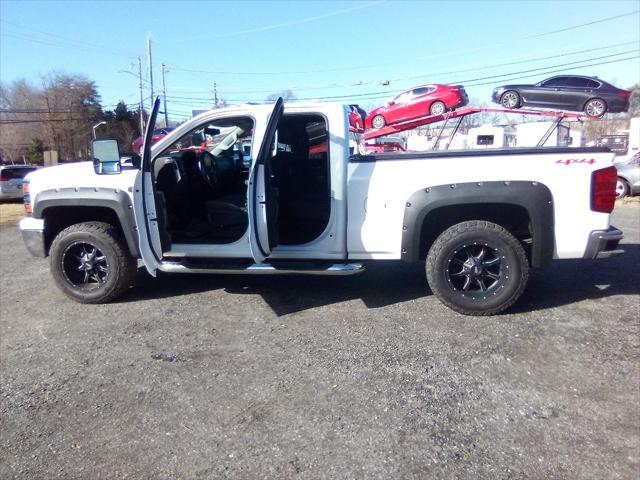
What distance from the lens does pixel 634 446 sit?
241 cm

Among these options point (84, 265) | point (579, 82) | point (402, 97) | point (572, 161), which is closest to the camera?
point (572, 161)

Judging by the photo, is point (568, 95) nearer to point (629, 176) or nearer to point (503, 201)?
point (503, 201)

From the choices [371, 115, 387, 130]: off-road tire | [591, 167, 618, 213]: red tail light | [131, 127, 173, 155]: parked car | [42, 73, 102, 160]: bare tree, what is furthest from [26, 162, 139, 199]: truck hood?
[42, 73, 102, 160]: bare tree

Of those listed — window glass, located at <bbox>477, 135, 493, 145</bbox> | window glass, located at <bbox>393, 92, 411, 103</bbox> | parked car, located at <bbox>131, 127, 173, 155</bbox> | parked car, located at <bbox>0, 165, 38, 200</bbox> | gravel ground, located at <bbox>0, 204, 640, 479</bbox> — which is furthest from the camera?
parked car, located at <bbox>0, 165, 38, 200</bbox>

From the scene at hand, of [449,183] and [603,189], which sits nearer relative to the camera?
[603,189]

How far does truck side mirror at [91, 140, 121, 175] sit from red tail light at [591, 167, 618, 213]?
4.27 meters

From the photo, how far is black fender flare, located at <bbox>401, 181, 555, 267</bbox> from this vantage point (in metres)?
3.94

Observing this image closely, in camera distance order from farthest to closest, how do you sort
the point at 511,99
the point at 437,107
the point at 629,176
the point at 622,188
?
the point at 622,188
the point at 629,176
the point at 437,107
the point at 511,99

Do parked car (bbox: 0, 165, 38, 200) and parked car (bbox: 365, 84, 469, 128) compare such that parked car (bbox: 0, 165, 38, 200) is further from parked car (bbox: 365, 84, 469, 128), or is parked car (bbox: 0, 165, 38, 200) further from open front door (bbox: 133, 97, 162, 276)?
open front door (bbox: 133, 97, 162, 276)

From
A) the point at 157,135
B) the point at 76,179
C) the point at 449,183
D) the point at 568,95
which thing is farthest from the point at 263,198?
the point at 157,135

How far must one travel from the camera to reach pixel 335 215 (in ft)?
14.3

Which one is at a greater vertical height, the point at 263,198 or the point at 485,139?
the point at 485,139

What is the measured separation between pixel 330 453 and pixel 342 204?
241 centimetres

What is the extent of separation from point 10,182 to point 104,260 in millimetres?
14246
